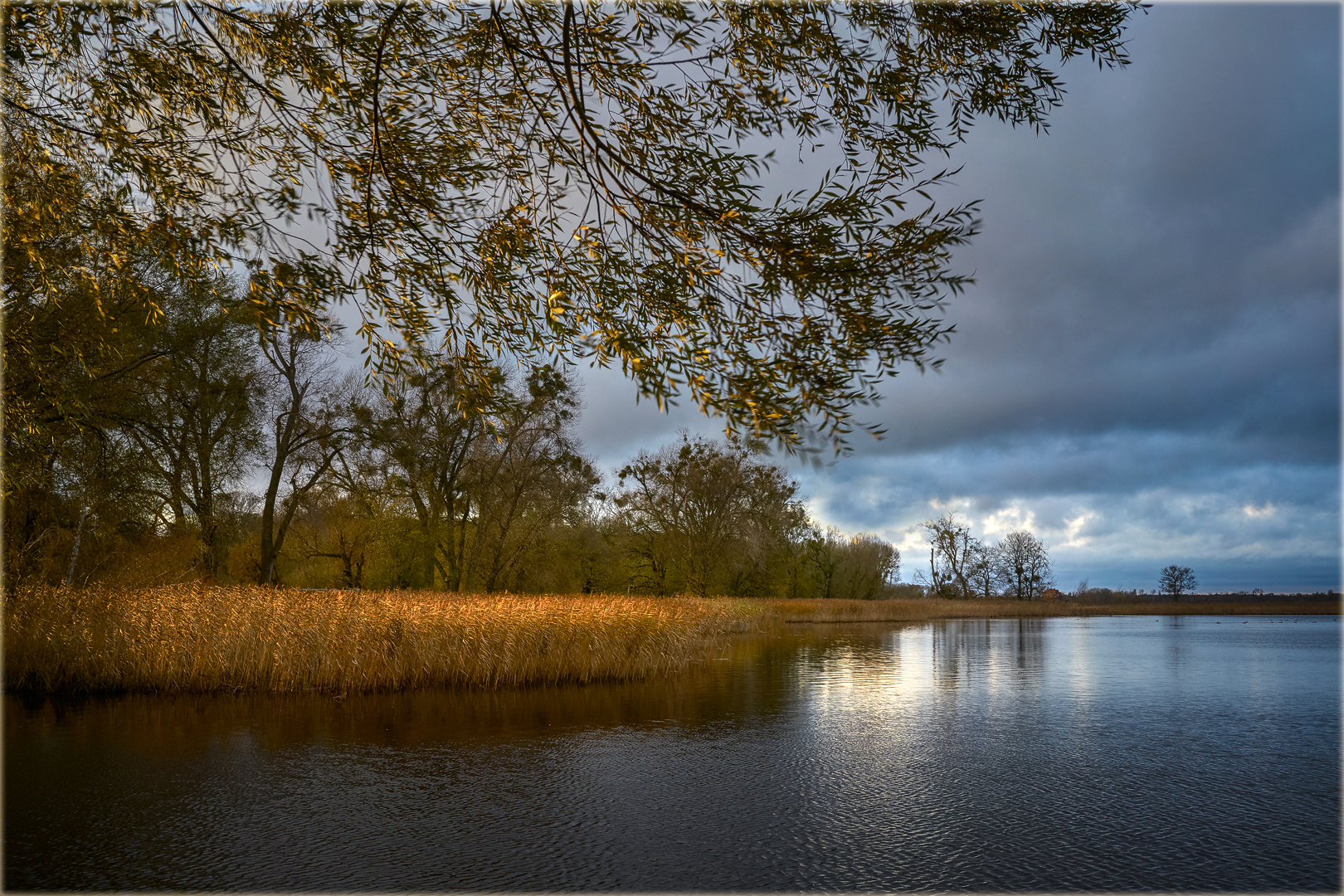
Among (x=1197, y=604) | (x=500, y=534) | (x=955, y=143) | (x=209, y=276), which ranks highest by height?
(x=955, y=143)

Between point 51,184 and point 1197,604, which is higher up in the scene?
point 51,184

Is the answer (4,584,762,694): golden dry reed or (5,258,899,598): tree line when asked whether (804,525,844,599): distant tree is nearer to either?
(5,258,899,598): tree line

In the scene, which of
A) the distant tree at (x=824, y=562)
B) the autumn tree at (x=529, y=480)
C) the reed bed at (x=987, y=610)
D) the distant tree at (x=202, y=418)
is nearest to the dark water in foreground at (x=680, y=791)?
the distant tree at (x=202, y=418)

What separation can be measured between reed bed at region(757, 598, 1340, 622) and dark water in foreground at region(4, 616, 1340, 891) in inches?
988

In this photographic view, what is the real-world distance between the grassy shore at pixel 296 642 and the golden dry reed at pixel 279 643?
0.02 meters

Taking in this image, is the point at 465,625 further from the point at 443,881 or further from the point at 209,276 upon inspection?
the point at 443,881

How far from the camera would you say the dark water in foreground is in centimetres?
514

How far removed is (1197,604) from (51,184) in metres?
91.1

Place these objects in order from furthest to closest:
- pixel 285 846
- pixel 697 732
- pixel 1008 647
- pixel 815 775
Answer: pixel 1008 647, pixel 697 732, pixel 815 775, pixel 285 846

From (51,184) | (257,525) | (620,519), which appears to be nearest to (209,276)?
(51,184)

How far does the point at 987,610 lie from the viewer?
5256 centimetres

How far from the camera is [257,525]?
3073cm

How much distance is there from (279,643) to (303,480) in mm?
17238

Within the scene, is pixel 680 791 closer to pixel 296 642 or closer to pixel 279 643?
pixel 296 642
